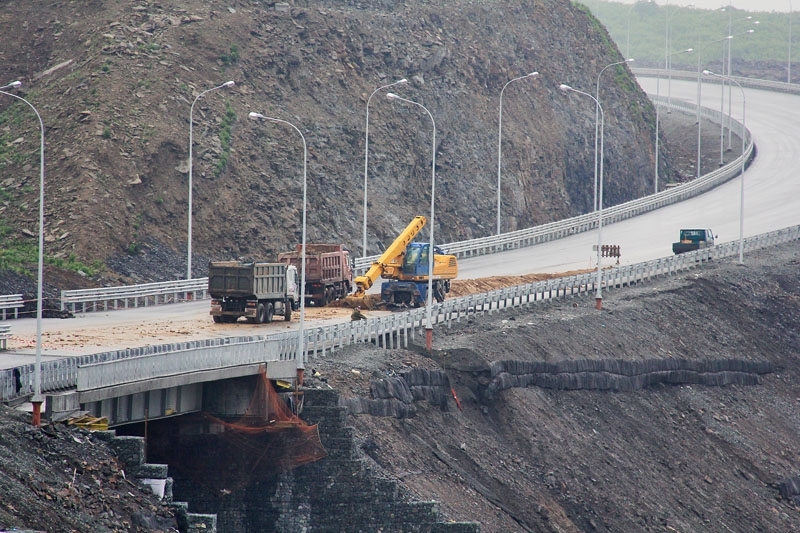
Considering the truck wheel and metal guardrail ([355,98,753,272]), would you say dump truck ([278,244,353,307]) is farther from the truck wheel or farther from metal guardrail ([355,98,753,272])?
metal guardrail ([355,98,753,272])

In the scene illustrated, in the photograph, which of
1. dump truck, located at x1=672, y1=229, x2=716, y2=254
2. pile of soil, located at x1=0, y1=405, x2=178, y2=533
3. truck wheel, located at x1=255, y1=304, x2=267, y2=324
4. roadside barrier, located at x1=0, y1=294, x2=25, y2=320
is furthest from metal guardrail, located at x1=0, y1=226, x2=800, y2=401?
roadside barrier, located at x1=0, y1=294, x2=25, y2=320

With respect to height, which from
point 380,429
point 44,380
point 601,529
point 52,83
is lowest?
point 601,529

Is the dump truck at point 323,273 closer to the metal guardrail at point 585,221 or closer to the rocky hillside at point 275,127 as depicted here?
the metal guardrail at point 585,221

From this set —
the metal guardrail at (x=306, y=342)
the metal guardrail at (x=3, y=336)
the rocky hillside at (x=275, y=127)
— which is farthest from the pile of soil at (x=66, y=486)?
the rocky hillside at (x=275, y=127)

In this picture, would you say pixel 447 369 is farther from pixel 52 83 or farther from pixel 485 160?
pixel 485 160

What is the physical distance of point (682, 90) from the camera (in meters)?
148

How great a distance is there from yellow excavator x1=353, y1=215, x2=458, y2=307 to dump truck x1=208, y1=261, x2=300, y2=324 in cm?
640

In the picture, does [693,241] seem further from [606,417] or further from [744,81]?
[744,81]

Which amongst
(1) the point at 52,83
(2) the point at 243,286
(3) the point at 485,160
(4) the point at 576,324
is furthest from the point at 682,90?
(2) the point at 243,286

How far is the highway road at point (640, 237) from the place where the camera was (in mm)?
48281

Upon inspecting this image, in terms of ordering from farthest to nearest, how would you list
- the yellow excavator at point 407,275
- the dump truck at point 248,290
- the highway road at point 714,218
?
the highway road at point 714,218 → the yellow excavator at point 407,275 → the dump truck at point 248,290

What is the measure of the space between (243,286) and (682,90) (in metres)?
104

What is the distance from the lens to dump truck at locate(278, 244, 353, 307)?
187 feet

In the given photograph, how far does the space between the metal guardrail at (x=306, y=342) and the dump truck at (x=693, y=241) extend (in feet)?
3.33
